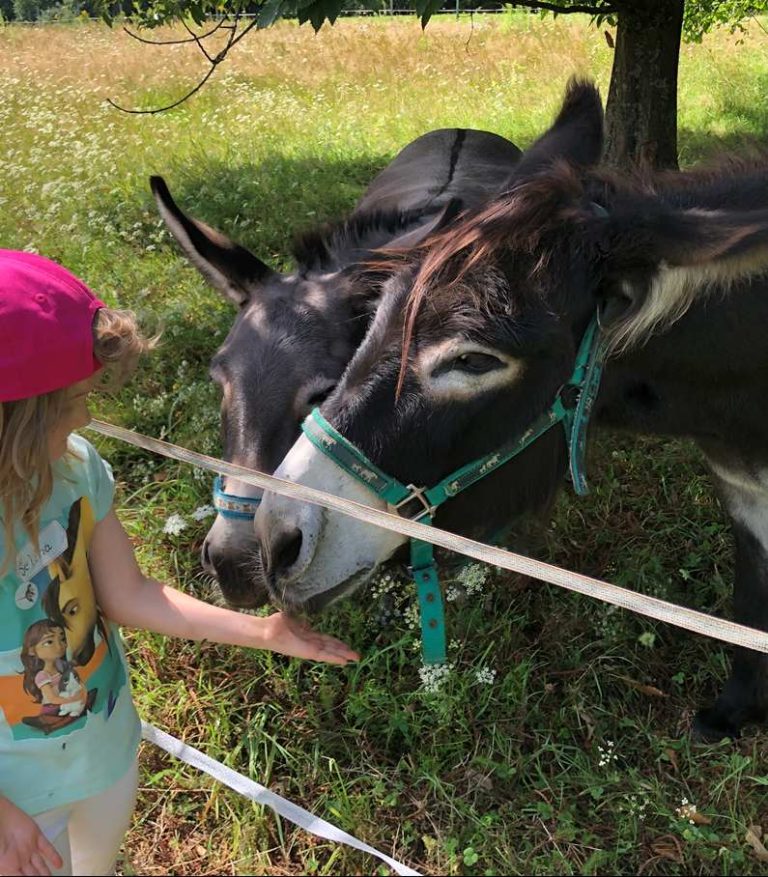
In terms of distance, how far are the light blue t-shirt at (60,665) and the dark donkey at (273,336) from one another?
0.78m

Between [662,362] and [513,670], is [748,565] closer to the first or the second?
[513,670]

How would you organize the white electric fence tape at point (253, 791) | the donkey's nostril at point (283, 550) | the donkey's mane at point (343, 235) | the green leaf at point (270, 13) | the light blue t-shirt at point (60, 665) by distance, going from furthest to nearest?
the donkey's mane at point (343, 235)
the green leaf at point (270, 13)
the white electric fence tape at point (253, 791)
the donkey's nostril at point (283, 550)
the light blue t-shirt at point (60, 665)

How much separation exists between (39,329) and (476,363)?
0.93 meters

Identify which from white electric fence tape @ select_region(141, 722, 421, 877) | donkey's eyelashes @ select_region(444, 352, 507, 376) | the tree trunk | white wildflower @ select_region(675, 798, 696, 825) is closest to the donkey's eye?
donkey's eyelashes @ select_region(444, 352, 507, 376)

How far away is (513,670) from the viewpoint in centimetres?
274

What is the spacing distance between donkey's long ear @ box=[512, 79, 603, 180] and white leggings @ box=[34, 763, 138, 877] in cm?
208

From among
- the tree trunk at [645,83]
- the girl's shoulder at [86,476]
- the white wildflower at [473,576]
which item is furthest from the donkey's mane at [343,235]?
the tree trunk at [645,83]

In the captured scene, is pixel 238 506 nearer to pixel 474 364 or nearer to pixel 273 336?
pixel 273 336

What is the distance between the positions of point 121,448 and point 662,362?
2.84 m

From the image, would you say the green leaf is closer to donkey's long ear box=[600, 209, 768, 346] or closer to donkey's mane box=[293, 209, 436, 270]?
donkey's mane box=[293, 209, 436, 270]

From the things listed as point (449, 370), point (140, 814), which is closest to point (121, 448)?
point (140, 814)

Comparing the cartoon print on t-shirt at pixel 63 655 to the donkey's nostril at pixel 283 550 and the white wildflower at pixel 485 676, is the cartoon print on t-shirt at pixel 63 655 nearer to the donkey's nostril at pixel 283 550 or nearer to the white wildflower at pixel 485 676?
the donkey's nostril at pixel 283 550

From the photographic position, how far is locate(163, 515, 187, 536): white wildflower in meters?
3.16

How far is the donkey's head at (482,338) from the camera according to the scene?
1723mm
